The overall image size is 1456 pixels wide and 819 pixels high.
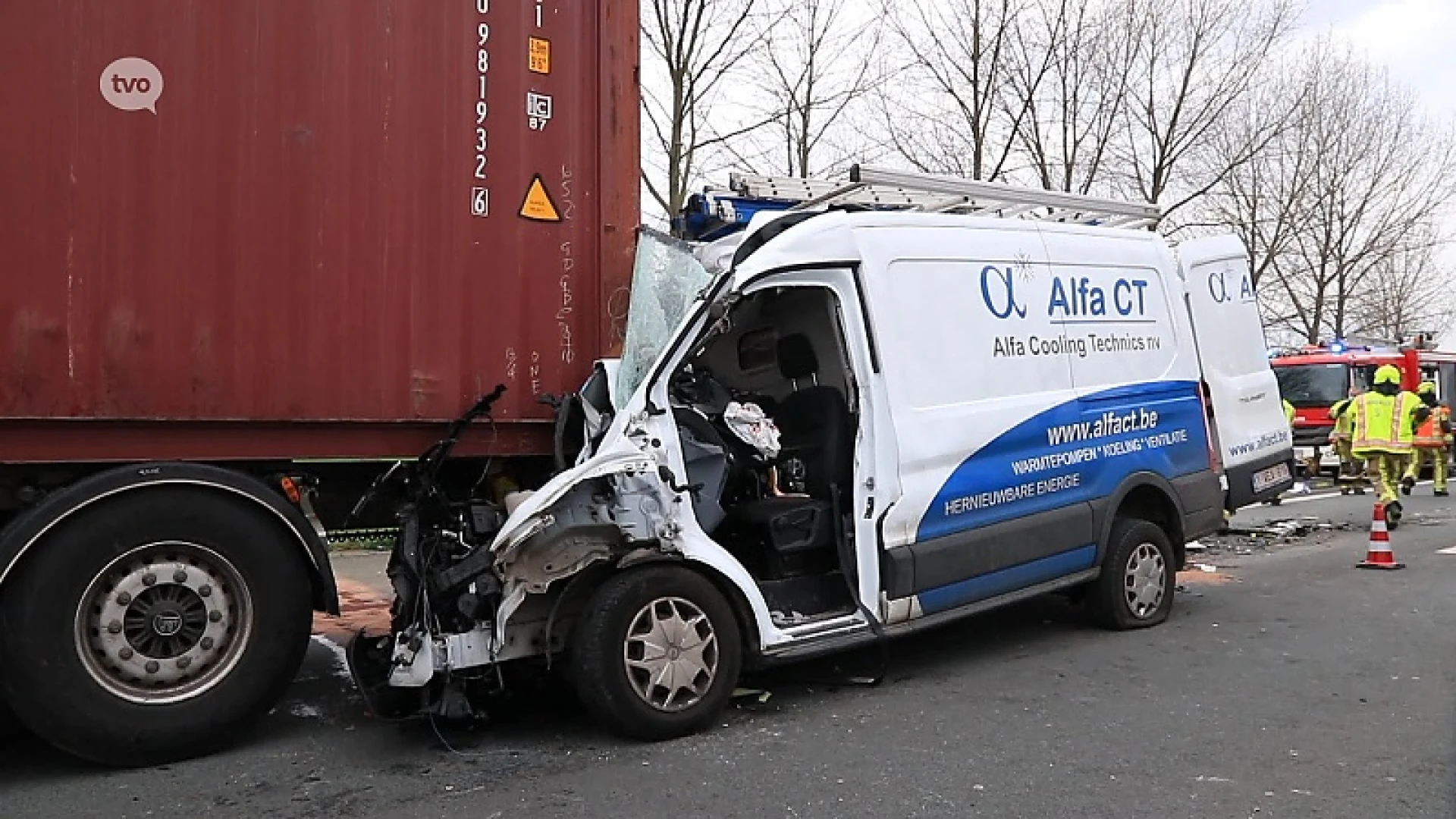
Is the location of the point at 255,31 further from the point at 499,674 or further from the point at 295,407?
the point at 499,674

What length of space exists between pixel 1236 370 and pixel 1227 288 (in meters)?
0.55

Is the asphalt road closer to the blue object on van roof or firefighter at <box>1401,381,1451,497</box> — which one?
the blue object on van roof

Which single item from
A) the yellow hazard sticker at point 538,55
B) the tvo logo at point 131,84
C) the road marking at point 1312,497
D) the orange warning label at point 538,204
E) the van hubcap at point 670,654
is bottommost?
the road marking at point 1312,497

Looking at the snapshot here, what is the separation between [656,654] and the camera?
15.1 feet

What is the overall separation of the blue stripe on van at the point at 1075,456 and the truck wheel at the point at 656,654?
47.9 inches

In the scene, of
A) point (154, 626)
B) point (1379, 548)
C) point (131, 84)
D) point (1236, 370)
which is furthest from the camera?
point (1379, 548)

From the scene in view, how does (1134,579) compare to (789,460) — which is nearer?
(789,460)

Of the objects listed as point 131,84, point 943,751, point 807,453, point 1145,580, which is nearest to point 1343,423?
point 1145,580

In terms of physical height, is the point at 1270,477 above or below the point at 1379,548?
above

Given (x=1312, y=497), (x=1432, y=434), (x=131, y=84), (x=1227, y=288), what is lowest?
(x=1312, y=497)

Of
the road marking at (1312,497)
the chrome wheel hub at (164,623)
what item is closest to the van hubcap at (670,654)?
the chrome wheel hub at (164,623)

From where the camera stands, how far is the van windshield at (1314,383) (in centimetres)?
2003

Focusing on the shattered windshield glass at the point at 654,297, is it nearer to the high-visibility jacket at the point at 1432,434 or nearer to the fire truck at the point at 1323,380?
the high-visibility jacket at the point at 1432,434

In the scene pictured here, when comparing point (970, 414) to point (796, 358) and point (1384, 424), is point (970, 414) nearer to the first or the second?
point (796, 358)
